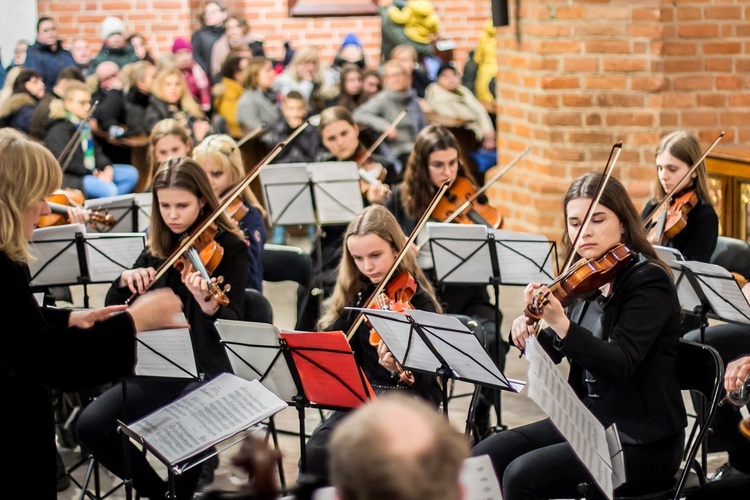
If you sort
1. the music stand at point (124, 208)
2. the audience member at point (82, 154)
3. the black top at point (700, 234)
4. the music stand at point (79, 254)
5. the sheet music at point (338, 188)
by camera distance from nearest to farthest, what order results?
the music stand at point (79, 254)
the black top at point (700, 234)
the music stand at point (124, 208)
the sheet music at point (338, 188)
the audience member at point (82, 154)

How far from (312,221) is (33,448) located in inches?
113

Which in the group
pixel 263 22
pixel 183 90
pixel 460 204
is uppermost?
pixel 263 22

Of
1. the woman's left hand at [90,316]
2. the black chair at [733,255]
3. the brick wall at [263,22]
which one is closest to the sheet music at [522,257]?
the black chair at [733,255]

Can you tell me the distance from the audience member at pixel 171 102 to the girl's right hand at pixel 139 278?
14.2ft


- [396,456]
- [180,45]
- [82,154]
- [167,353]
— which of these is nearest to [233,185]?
[167,353]

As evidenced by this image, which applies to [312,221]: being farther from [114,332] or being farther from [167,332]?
[114,332]

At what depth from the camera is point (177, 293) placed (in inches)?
148

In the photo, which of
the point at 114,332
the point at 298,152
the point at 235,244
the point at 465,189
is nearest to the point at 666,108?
the point at 465,189

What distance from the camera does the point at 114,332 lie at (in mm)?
2453

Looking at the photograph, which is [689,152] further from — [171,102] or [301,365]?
[171,102]

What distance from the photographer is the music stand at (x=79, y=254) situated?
3.99 meters

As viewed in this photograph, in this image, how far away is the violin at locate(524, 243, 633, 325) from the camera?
9.68ft

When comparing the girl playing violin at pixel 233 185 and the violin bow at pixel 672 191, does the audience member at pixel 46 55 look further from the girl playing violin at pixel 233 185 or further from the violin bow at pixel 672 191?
the violin bow at pixel 672 191

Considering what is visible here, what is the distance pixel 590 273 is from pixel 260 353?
0.93m
